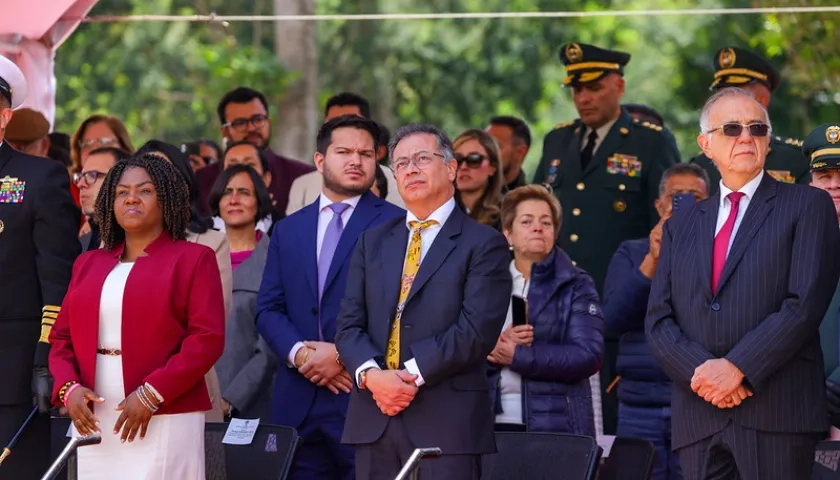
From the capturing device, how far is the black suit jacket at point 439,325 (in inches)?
230

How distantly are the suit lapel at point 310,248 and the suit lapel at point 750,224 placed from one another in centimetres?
201

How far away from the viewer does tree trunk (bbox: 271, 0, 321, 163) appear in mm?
17500

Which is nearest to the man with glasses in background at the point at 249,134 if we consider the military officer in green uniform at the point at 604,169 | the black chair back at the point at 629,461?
the military officer in green uniform at the point at 604,169

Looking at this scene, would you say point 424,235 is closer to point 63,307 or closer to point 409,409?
point 409,409

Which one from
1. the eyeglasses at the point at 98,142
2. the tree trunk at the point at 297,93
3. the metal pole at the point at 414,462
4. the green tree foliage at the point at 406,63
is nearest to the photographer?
the metal pole at the point at 414,462

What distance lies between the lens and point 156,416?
5.86 m

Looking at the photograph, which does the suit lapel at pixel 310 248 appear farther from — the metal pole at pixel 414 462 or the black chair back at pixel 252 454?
the metal pole at pixel 414 462

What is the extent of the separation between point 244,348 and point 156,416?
1.82 metres

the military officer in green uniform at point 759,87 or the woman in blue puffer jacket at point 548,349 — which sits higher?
the military officer in green uniform at point 759,87

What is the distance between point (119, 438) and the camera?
584 cm

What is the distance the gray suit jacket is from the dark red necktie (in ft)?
8.45

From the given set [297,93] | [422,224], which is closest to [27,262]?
[422,224]

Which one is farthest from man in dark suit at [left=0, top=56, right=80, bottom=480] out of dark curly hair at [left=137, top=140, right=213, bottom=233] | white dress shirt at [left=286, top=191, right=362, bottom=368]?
white dress shirt at [left=286, top=191, right=362, bottom=368]

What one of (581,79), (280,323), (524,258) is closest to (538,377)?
(524,258)
